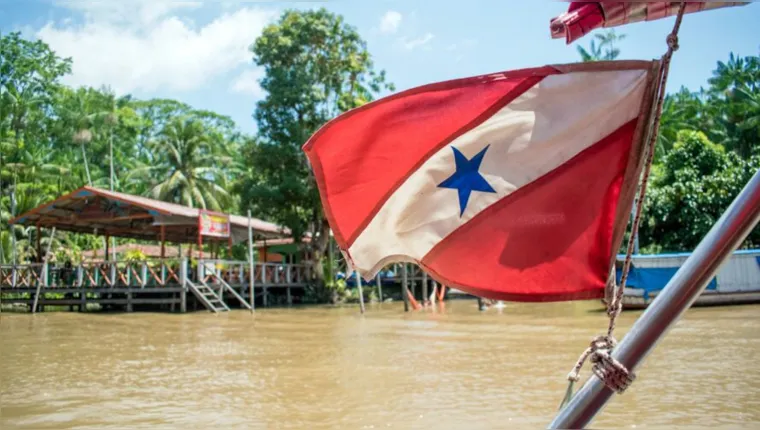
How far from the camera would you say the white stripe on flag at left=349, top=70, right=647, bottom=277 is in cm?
245

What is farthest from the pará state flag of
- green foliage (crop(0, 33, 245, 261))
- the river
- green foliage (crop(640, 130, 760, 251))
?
green foliage (crop(0, 33, 245, 261))

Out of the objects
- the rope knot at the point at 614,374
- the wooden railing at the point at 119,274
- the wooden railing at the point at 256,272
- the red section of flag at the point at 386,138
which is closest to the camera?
the rope knot at the point at 614,374

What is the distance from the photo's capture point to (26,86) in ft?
108

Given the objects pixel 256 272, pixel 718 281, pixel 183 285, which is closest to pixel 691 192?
pixel 718 281

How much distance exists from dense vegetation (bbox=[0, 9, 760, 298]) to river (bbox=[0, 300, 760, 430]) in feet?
25.8

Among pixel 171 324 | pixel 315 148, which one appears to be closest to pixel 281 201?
pixel 171 324

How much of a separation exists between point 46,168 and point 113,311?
35.5ft

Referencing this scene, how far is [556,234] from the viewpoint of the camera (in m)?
2.54

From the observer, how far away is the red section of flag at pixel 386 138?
2.62 m

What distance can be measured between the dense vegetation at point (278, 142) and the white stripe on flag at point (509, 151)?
2116 cm

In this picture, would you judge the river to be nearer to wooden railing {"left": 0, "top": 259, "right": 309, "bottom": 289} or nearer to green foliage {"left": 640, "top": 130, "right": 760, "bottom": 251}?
wooden railing {"left": 0, "top": 259, "right": 309, "bottom": 289}

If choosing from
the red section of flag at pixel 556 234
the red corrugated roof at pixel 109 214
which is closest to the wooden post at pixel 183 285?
the red corrugated roof at pixel 109 214

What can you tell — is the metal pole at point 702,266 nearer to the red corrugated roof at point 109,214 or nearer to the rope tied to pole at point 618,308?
the rope tied to pole at point 618,308

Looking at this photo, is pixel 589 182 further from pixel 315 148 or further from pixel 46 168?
pixel 46 168
